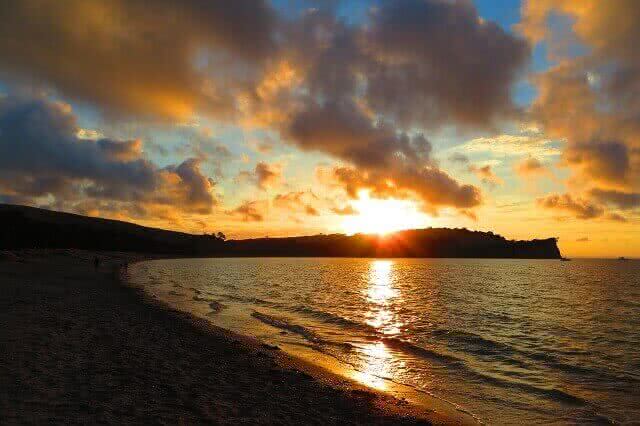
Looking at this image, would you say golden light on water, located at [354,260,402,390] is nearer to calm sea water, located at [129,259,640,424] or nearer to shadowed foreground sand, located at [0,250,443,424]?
calm sea water, located at [129,259,640,424]

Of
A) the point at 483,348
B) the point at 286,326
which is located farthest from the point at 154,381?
the point at 483,348

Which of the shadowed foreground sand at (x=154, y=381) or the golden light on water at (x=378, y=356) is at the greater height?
the shadowed foreground sand at (x=154, y=381)

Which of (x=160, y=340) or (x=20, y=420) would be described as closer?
(x=20, y=420)

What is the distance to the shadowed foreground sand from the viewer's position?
10969 millimetres

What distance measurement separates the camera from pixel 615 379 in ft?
63.9

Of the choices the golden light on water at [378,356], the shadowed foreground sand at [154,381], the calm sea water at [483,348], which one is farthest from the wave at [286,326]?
the shadowed foreground sand at [154,381]

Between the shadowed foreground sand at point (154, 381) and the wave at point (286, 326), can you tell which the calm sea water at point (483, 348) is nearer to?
the wave at point (286, 326)

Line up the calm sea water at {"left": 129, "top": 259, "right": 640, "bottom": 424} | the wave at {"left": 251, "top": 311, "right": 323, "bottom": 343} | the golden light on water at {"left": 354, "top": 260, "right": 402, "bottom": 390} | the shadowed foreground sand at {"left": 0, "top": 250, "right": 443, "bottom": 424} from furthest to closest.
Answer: the wave at {"left": 251, "top": 311, "right": 323, "bottom": 343} < the golden light on water at {"left": 354, "top": 260, "right": 402, "bottom": 390} < the calm sea water at {"left": 129, "top": 259, "right": 640, "bottom": 424} < the shadowed foreground sand at {"left": 0, "top": 250, "right": 443, "bottom": 424}

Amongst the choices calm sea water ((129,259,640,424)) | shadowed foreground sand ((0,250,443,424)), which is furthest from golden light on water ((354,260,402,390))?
shadowed foreground sand ((0,250,443,424))

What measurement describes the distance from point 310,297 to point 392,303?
1060cm

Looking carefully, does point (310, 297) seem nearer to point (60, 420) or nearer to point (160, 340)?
point (160, 340)

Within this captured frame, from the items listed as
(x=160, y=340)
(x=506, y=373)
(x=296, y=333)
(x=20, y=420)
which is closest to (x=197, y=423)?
(x=20, y=420)

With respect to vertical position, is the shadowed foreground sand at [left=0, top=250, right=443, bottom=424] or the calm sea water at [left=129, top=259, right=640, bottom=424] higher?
the shadowed foreground sand at [left=0, top=250, right=443, bottom=424]

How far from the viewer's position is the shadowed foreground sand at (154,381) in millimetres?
10969
